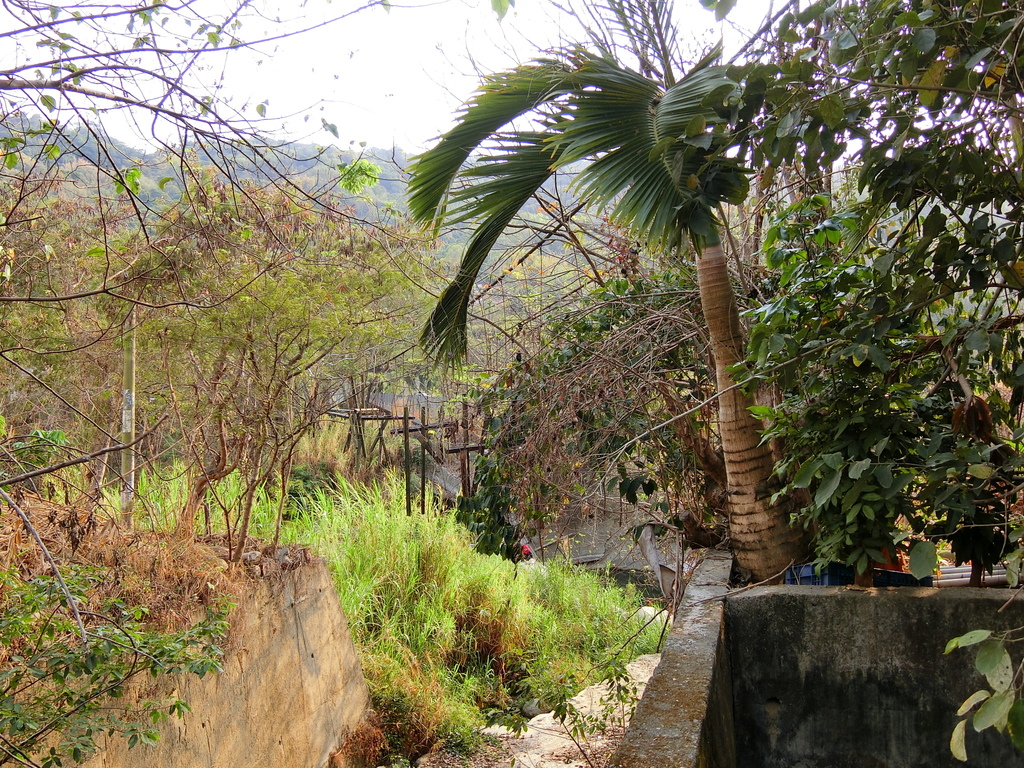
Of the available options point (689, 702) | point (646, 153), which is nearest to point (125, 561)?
point (689, 702)

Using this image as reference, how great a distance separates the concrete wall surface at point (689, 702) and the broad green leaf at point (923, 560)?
0.72 metres

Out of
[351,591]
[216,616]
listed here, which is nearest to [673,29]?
[216,616]

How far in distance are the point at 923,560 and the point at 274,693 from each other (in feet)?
13.3

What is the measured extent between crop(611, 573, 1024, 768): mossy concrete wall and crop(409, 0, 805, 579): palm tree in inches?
17.0

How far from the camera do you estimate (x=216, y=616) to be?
145 inches

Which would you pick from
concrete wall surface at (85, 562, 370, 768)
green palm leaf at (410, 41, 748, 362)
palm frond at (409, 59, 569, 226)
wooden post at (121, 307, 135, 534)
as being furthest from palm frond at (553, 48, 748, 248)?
concrete wall surface at (85, 562, 370, 768)

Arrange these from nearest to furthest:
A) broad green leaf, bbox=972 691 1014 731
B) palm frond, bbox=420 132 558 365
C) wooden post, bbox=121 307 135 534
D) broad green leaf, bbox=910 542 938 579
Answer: broad green leaf, bbox=972 691 1014 731 → broad green leaf, bbox=910 542 938 579 → palm frond, bbox=420 132 558 365 → wooden post, bbox=121 307 135 534

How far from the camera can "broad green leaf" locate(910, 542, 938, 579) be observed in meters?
2.14

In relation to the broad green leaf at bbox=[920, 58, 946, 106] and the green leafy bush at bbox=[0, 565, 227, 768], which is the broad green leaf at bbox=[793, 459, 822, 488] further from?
the green leafy bush at bbox=[0, 565, 227, 768]

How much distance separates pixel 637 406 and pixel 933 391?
4.57ft

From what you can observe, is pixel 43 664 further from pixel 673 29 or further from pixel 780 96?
pixel 673 29

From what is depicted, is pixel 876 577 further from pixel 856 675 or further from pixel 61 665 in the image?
pixel 61 665

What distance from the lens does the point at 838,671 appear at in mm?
2918

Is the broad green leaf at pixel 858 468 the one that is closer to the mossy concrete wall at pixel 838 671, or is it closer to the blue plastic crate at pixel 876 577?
the mossy concrete wall at pixel 838 671
